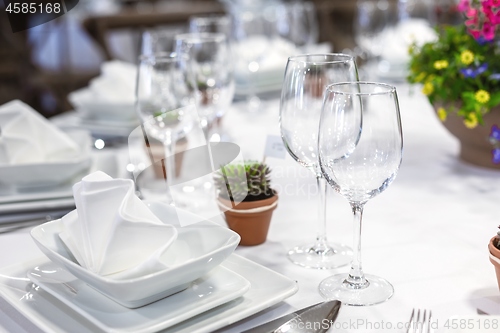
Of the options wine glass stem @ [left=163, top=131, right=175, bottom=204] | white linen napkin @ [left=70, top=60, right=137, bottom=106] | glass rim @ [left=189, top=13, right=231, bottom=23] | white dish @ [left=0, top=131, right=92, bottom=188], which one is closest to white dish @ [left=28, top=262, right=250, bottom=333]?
wine glass stem @ [left=163, top=131, right=175, bottom=204]

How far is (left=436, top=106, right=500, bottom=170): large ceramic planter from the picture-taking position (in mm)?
1219

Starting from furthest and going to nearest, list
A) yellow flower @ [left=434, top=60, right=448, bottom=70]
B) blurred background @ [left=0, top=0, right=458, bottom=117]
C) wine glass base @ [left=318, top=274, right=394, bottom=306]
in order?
blurred background @ [left=0, top=0, right=458, bottom=117] < yellow flower @ [left=434, top=60, right=448, bottom=70] < wine glass base @ [left=318, top=274, right=394, bottom=306]

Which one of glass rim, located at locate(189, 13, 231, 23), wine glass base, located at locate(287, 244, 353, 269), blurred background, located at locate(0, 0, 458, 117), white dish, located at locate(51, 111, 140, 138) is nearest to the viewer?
wine glass base, located at locate(287, 244, 353, 269)

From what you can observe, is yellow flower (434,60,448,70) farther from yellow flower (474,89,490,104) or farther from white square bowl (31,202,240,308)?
white square bowl (31,202,240,308)

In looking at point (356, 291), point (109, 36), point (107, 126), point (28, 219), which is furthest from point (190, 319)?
point (109, 36)

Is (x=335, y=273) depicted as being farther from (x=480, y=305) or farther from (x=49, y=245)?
(x=49, y=245)

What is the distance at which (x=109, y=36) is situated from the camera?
2.64 meters

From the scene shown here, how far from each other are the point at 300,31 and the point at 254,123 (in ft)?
1.32

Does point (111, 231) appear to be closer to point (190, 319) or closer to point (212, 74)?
point (190, 319)

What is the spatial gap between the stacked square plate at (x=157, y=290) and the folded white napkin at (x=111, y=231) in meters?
0.02

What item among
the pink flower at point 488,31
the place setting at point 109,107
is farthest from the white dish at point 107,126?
the pink flower at point 488,31

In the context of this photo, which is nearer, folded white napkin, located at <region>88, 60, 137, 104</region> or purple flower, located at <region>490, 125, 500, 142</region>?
purple flower, located at <region>490, 125, 500, 142</region>

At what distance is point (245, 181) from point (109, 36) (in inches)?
75.2

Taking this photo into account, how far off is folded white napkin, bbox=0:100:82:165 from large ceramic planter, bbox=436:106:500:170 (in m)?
Answer: 0.75
